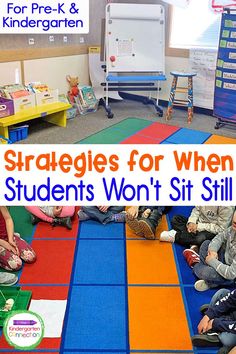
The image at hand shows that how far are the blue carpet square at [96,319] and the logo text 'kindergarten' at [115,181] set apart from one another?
862 mm

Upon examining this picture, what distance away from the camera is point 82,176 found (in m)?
3.05

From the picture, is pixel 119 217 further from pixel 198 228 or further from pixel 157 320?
pixel 157 320

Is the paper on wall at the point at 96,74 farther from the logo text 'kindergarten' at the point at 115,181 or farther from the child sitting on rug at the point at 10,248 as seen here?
the child sitting on rug at the point at 10,248

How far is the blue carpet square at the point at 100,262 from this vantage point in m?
2.54

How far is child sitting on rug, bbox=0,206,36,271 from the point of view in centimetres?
254

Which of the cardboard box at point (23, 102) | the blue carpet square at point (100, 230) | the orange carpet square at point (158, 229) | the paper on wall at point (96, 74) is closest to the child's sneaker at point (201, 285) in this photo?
the orange carpet square at point (158, 229)

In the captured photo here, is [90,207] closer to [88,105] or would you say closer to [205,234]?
[205,234]

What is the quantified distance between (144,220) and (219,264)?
701 mm

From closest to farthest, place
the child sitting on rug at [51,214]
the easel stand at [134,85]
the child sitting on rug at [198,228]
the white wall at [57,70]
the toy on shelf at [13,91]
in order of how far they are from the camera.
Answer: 1. the child sitting on rug at [198,228]
2. the child sitting on rug at [51,214]
3. the toy on shelf at [13,91]
4. the white wall at [57,70]
5. the easel stand at [134,85]

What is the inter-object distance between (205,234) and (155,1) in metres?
4.65

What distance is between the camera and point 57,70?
5852 mm

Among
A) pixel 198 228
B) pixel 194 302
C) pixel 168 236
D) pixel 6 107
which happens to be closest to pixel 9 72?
pixel 6 107

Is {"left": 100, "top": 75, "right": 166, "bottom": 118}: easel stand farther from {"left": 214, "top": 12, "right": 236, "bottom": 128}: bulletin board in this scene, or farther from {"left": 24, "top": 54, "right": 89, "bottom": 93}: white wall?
{"left": 214, "top": 12, "right": 236, "bottom": 128}: bulletin board

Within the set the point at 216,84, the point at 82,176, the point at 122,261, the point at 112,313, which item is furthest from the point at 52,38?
the point at 112,313
